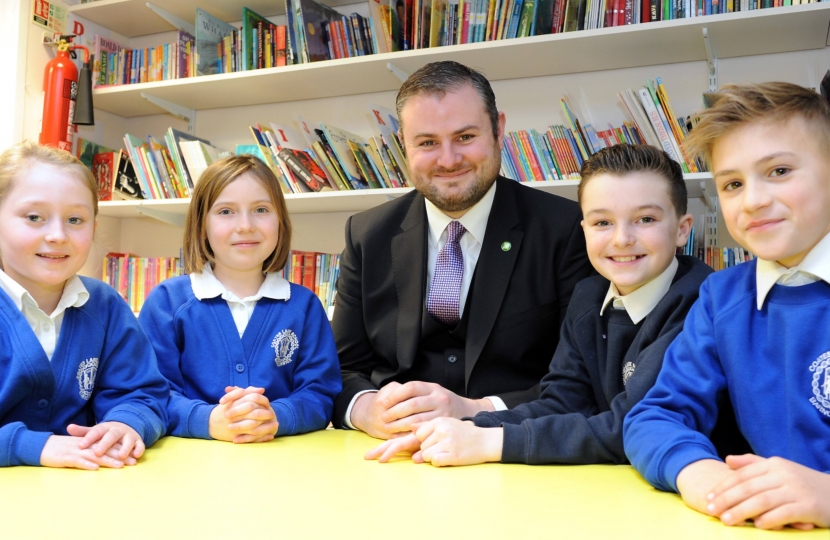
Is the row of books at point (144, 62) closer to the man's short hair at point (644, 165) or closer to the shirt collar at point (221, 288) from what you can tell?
the shirt collar at point (221, 288)

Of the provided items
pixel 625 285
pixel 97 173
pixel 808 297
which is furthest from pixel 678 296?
pixel 97 173

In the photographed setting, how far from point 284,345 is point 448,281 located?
1.38 ft

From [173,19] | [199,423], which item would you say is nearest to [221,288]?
[199,423]

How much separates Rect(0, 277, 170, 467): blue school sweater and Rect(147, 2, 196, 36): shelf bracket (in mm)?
2134

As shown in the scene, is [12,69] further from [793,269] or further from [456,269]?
[793,269]

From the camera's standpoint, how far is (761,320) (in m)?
1.05

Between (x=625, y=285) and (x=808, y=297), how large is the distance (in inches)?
15.6

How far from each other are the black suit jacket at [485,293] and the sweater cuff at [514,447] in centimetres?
39

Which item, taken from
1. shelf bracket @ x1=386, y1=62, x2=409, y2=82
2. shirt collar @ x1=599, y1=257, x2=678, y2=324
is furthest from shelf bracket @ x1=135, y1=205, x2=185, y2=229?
shirt collar @ x1=599, y1=257, x2=678, y2=324

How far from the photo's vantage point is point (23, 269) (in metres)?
1.31

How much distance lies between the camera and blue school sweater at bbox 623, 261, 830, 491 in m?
0.98

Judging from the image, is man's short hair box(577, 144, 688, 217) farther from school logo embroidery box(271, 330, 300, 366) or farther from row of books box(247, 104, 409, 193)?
row of books box(247, 104, 409, 193)

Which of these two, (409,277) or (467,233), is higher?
(467,233)

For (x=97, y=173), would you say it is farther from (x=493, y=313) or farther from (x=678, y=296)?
(x=678, y=296)
